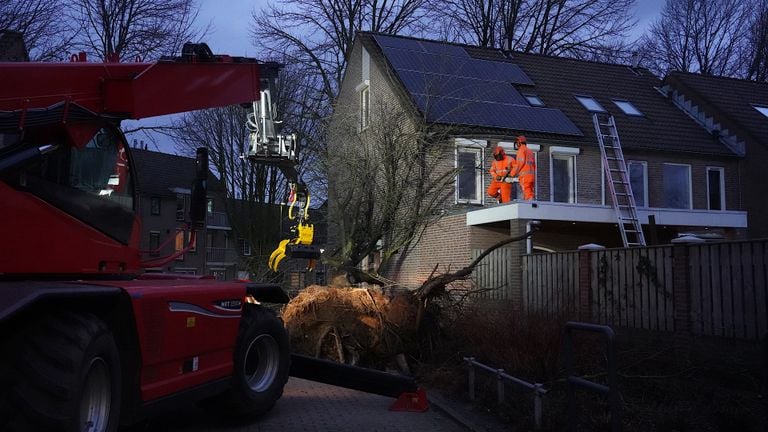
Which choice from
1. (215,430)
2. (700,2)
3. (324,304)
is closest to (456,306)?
(324,304)

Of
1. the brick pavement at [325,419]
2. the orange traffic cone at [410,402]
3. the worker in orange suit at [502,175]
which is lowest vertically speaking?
the brick pavement at [325,419]

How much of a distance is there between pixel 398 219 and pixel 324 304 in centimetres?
838

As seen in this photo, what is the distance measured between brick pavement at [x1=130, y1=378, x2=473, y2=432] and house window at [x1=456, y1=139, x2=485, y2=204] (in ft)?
39.8

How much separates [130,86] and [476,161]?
50.1 feet

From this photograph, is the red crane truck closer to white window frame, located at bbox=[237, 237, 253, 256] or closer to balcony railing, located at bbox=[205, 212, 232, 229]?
white window frame, located at bbox=[237, 237, 253, 256]

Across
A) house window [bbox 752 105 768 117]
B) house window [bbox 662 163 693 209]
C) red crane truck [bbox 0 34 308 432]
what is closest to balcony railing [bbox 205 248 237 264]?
house window [bbox 662 163 693 209]

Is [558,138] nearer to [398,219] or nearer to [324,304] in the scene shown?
[398,219]

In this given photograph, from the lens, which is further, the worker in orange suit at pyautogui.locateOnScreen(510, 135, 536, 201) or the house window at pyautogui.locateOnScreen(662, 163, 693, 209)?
the house window at pyautogui.locateOnScreen(662, 163, 693, 209)

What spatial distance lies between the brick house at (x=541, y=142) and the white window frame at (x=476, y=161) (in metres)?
0.03

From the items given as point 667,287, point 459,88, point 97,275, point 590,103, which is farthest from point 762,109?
point 97,275

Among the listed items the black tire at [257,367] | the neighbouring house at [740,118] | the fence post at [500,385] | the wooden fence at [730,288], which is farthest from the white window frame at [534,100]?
the black tire at [257,367]

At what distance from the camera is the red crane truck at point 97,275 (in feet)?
15.9

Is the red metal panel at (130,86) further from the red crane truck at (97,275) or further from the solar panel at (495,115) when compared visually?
the solar panel at (495,115)

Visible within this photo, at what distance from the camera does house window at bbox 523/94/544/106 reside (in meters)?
23.5
